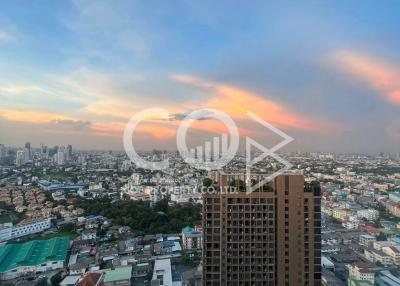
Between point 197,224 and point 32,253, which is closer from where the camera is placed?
point 32,253

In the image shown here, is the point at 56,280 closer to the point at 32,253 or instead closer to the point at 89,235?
the point at 32,253

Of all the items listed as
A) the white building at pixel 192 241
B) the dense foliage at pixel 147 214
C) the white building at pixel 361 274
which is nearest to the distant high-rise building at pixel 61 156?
the dense foliage at pixel 147 214

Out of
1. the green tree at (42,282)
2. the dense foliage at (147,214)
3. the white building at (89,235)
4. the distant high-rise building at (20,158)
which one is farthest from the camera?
the distant high-rise building at (20,158)

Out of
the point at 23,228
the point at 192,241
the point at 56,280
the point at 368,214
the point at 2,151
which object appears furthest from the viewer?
the point at 2,151

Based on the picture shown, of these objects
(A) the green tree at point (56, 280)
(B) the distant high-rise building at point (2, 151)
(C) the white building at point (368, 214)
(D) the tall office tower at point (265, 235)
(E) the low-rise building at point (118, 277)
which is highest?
(B) the distant high-rise building at point (2, 151)

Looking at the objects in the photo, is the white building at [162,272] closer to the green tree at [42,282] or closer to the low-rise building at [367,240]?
the green tree at [42,282]

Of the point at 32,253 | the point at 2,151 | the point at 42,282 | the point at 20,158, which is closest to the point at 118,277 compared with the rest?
the point at 42,282

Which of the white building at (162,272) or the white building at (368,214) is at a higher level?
the white building at (368,214)
